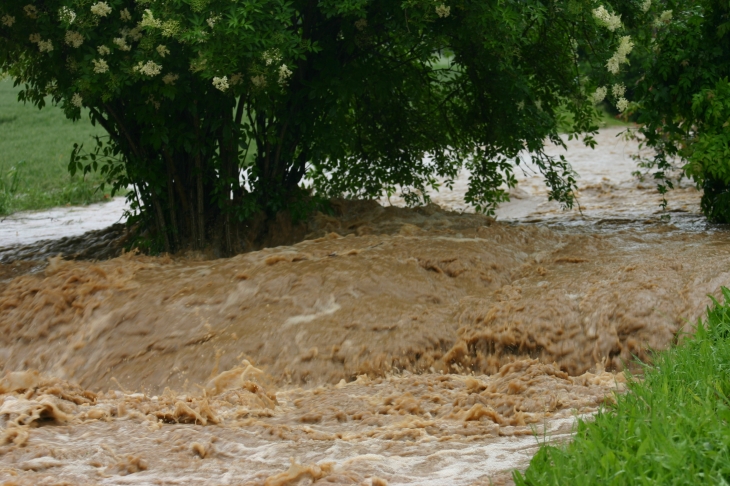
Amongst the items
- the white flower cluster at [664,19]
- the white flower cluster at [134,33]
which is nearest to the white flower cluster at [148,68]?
the white flower cluster at [134,33]

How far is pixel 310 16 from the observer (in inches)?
297

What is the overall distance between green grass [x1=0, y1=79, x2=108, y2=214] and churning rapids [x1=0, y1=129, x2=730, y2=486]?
4648 millimetres

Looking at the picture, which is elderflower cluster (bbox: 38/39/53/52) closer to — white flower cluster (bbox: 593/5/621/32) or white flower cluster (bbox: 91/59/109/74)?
white flower cluster (bbox: 91/59/109/74)

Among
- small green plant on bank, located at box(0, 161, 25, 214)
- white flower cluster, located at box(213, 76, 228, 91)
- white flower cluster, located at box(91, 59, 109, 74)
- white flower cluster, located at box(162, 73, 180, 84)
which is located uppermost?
white flower cluster, located at box(91, 59, 109, 74)

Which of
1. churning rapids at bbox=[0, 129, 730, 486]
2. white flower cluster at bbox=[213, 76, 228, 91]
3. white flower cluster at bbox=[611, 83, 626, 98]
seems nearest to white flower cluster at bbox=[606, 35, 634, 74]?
white flower cluster at bbox=[611, 83, 626, 98]

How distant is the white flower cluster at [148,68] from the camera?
6184 millimetres

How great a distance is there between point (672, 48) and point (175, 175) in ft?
14.8

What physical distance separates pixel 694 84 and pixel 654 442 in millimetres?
5193

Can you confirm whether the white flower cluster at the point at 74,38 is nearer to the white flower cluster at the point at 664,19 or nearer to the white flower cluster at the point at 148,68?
the white flower cluster at the point at 148,68

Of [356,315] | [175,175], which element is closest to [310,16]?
[175,175]

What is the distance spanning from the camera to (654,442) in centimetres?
295

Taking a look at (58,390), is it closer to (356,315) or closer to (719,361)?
(356,315)

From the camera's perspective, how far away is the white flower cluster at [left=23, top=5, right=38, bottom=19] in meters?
6.72

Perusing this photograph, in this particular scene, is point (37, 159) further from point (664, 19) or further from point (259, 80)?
point (664, 19)
